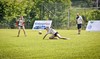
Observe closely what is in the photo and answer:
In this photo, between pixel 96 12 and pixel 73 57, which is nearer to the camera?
pixel 73 57

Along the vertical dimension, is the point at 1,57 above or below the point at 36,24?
above

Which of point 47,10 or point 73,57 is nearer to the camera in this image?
point 73,57

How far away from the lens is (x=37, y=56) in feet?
27.0

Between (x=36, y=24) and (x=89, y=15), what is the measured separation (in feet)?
15.5

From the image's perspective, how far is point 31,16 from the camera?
27484mm

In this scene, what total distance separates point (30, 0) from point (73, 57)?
17706 mm

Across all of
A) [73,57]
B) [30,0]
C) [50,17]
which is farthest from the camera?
[50,17]

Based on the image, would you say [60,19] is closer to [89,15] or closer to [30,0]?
[89,15]

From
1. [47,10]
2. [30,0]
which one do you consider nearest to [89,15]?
[47,10]

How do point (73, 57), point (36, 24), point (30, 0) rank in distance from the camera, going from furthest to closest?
point (36, 24) < point (30, 0) < point (73, 57)

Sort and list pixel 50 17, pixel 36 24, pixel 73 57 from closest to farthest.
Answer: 1. pixel 73 57
2. pixel 36 24
3. pixel 50 17

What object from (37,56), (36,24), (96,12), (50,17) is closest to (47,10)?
(50,17)

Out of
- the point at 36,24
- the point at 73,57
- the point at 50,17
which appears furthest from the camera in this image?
the point at 50,17

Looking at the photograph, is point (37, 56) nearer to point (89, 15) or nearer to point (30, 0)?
point (30, 0)
